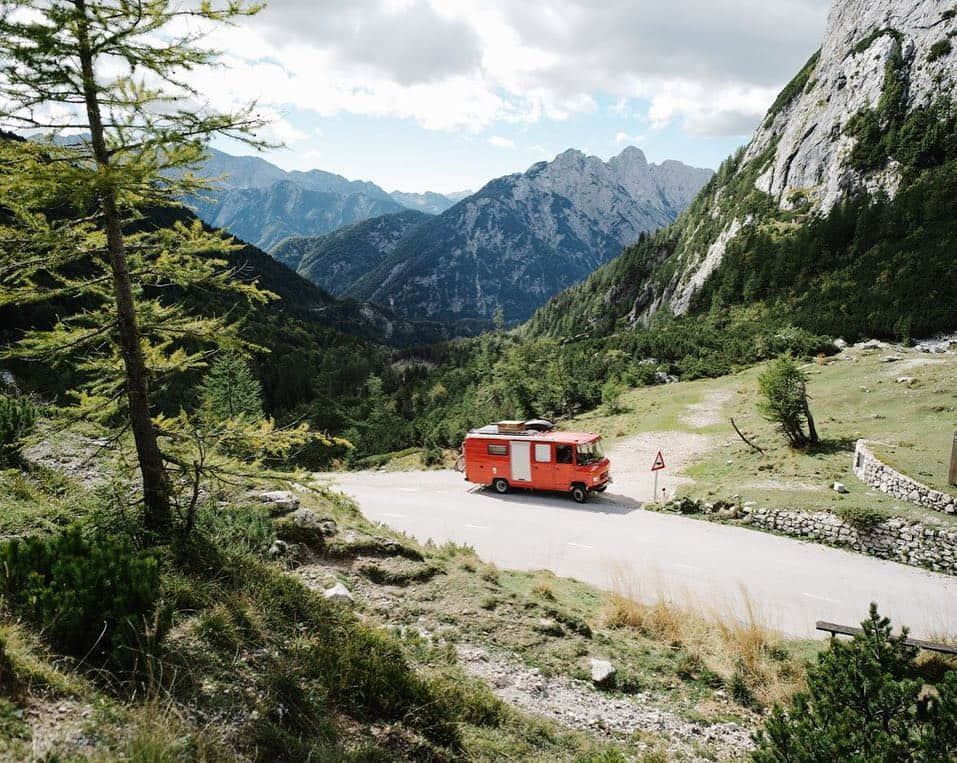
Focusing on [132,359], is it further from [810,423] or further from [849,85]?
[849,85]

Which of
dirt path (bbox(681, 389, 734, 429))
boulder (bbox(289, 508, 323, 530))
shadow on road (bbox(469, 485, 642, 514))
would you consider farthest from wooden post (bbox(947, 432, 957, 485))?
boulder (bbox(289, 508, 323, 530))

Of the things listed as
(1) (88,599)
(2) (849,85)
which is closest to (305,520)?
(1) (88,599)

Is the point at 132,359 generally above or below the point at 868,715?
above

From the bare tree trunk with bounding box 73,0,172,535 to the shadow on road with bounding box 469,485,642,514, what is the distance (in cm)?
1386

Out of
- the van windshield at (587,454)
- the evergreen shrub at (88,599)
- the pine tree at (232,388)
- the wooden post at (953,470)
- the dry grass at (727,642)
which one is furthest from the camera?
the pine tree at (232,388)

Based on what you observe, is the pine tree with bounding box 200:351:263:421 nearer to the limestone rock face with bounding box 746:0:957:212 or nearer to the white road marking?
the white road marking

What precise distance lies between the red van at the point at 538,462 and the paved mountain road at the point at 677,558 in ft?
2.08

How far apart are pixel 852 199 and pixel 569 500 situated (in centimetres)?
7000

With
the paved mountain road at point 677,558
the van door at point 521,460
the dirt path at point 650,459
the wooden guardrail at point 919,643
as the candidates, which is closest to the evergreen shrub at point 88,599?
the wooden guardrail at point 919,643

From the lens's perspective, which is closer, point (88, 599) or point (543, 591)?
point (88, 599)

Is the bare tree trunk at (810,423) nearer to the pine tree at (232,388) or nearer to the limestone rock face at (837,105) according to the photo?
the pine tree at (232,388)

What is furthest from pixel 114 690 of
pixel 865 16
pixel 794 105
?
pixel 794 105

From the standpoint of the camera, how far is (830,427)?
76.0 feet

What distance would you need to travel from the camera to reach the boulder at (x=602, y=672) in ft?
25.0
